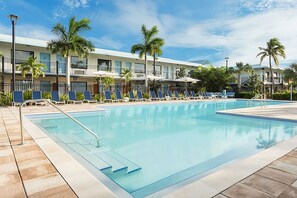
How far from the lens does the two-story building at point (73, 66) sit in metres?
17.6

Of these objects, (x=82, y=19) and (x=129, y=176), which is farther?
(x=82, y=19)

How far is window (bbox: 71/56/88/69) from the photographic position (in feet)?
70.6

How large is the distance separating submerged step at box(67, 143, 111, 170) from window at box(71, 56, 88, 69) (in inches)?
712

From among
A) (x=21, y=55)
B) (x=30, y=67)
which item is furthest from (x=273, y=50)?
(x=21, y=55)

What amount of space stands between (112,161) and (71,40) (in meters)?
13.8

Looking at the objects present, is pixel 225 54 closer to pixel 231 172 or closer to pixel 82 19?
pixel 82 19

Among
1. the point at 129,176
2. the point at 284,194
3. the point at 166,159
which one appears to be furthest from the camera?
the point at 166,159

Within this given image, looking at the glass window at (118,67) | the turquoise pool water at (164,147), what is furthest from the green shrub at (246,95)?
the turquoise pool water at (164,147)

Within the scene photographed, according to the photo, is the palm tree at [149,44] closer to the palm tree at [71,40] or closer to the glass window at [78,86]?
the palm tree at [71,40]

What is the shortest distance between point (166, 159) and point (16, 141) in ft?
11.0

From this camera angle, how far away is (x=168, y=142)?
5898 millimetres

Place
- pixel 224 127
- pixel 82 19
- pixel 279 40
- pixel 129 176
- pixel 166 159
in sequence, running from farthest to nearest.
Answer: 1. pixel 279 40
2. pixel 82 19
3. pixel 224 127
4. pixel 166 159
5. pixel 129 176

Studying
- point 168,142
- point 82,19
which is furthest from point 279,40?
point 168,142

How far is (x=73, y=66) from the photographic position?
21.5 metres
